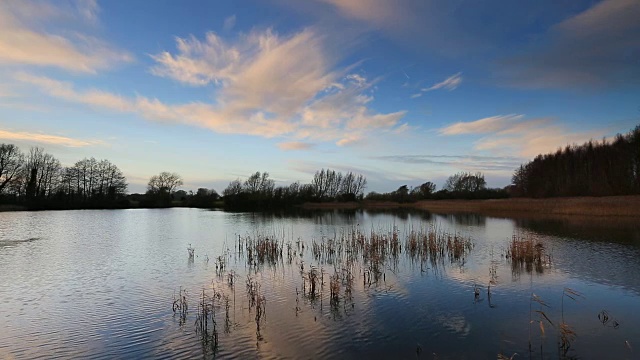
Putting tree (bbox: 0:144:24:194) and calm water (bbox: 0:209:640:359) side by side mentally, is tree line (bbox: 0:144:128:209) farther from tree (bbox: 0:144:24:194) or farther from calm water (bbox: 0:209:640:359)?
calm water (bbox: 0:209:640:359)

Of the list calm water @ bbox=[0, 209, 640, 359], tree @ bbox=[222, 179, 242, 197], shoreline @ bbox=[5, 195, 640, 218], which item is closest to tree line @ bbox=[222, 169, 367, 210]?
tree @ bbox=[222, 179, 242, 197]

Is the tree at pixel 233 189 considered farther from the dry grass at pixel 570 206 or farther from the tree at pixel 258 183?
the dry grass at pixel 570 206

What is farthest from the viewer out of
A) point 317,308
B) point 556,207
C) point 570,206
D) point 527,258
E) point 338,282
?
point 556,207

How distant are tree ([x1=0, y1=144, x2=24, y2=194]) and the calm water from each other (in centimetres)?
4683

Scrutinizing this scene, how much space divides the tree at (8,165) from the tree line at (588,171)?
244 feet

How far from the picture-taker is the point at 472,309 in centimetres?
793

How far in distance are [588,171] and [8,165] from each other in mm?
77915

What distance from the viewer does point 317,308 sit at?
26.5ft

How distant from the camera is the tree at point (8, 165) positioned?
2015 inches

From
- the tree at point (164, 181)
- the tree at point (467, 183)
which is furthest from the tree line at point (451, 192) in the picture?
the tree at point (164, 181)

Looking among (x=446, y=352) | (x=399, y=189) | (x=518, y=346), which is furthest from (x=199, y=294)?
(x=399, y=189)

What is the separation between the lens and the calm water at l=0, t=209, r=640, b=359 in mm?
5969

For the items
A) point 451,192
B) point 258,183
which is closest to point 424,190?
point 451,192

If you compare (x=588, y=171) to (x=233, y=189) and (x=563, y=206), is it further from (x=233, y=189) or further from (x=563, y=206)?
(x=233, y=189)
